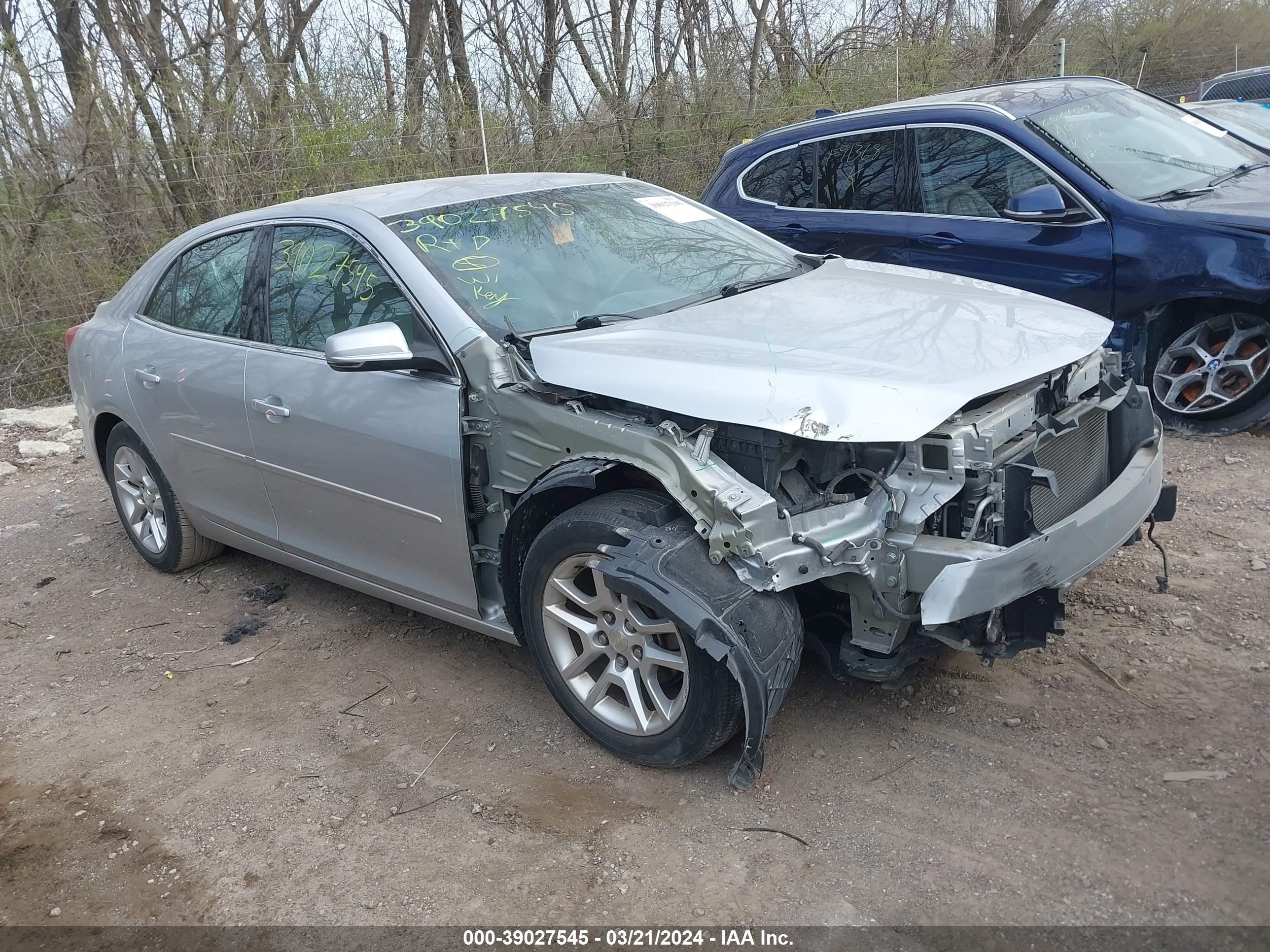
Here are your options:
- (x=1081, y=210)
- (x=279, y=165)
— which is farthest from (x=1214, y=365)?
(x=279, y=165)

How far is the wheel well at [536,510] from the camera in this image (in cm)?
338

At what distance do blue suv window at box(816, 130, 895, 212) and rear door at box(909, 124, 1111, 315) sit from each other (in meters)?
0.18

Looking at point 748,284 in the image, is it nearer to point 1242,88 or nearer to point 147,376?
A: point 147,376

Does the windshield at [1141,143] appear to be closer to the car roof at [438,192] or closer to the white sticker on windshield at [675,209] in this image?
the white sticker on windshield at [675,209]

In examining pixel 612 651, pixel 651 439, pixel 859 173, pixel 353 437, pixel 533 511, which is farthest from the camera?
pixel 859 173

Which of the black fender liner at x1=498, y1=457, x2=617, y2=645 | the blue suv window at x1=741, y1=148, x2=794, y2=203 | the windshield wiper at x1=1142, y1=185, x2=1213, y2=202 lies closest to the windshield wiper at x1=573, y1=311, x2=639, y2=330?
the black fender liner at x1=498, y1=457, x2=617, y2=645

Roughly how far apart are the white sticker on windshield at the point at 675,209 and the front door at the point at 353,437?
4.16 ft

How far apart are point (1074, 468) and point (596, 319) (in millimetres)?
1649

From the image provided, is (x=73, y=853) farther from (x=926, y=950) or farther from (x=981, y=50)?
(x=981, y=50)

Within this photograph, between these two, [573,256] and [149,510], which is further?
[149,510]

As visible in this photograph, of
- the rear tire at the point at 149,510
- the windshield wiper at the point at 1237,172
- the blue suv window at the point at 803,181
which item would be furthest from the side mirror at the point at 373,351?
the windshield wiper at the point at 1237,172

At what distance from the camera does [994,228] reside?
19.3 ft

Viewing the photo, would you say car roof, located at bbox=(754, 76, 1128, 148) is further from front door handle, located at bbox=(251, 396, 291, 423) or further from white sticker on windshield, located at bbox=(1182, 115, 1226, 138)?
front door handle, located at bbox=(251, 396, 291, 423)

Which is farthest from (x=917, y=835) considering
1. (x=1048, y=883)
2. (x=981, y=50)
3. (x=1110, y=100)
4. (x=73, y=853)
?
(x=981, y=50)
